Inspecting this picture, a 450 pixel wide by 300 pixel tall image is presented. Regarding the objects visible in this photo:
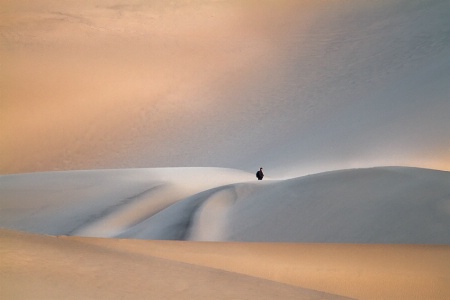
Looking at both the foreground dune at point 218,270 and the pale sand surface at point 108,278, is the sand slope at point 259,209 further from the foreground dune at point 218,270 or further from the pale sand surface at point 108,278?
the pale sand surface at point 108,278

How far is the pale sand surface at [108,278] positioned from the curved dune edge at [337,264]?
79 centimetres

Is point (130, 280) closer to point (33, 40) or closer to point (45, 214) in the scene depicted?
point (45, 214)

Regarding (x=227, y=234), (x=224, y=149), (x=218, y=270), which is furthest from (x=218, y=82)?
(x=218, y=270)

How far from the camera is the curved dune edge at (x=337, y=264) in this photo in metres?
5.21

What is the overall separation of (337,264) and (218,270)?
1636 millimetres

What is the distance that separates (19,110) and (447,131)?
56.4 ft

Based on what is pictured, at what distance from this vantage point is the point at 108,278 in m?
4.00

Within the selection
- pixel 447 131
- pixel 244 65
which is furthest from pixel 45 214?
pixel 244 65

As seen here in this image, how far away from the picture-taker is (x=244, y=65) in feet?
95.4

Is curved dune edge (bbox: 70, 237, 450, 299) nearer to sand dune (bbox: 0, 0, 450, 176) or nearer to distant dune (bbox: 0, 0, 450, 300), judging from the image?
distant dune (bbox: 0, 0, 450, 300)

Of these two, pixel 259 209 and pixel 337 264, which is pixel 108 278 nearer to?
pixel 337 264

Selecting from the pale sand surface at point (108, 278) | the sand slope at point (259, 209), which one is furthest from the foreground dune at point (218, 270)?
the sand slope at point (259, 209)

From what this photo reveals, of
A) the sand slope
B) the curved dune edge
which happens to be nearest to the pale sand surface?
the curved dune edge

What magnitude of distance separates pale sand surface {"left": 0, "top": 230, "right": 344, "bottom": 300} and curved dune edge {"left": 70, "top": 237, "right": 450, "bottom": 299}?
794mm
